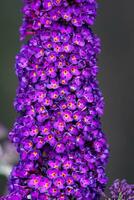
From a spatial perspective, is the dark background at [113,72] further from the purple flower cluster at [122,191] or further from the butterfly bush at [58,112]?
the purple flower cluster at [122,191]

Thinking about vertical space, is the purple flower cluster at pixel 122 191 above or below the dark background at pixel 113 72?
below

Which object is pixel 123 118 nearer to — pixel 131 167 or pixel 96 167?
pixel 131 167

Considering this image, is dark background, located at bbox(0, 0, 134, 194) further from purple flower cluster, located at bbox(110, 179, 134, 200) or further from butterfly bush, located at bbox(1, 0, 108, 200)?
purple flower cluster, located at bbox(110, 179, 134, 200)

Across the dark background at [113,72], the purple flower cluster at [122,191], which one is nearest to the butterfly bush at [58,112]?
the purple flower cluster at [122,191]

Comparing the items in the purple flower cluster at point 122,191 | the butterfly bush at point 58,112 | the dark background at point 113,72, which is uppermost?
the dark background at point 113,72

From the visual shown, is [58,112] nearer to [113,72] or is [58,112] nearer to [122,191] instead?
[122,191]

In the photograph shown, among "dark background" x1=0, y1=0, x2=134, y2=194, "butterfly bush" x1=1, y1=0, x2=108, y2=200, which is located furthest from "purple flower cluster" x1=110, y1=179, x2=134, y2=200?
"dark background" x1=0, y1=0, x2=134, y2=194

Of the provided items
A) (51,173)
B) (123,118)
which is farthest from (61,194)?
(123,118)
